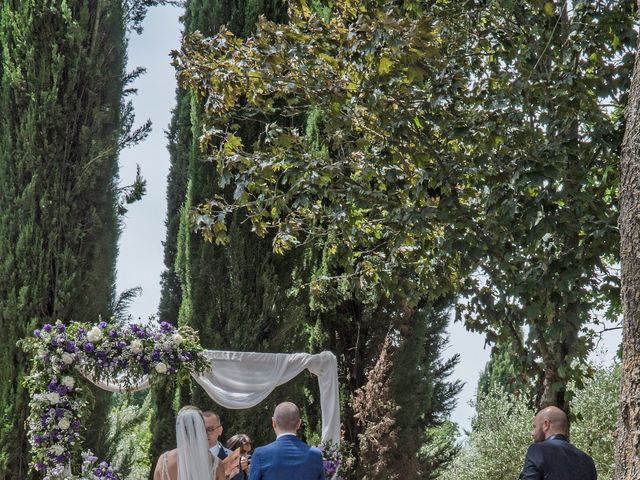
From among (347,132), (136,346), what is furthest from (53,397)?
(347,132)

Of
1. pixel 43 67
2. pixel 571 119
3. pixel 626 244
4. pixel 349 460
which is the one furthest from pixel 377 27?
pixel 349 460

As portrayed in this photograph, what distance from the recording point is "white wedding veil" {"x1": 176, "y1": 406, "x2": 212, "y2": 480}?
816cm

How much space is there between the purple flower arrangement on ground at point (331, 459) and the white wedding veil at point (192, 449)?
117 inches

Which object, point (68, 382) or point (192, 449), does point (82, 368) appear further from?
point (192, 449)

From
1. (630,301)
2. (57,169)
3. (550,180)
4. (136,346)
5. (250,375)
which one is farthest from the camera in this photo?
(57,169)

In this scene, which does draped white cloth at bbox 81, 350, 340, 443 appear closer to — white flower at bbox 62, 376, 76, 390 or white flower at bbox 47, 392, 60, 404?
white flower at bbox 62, 376, 76, 390

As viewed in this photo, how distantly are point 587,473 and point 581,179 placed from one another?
10.7 ft

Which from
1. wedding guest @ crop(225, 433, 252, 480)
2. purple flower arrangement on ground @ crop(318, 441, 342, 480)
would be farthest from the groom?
purple flower arrangement on ground @ crop(318, 441, 342, 480)

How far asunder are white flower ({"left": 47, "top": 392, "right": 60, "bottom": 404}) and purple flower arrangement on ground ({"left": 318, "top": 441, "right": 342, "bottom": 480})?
3.14m

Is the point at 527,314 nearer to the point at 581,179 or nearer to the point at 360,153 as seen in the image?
the point at 581,179

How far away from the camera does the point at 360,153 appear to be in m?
11.9

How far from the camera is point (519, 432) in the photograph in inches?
659

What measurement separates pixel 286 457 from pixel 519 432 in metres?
10.9

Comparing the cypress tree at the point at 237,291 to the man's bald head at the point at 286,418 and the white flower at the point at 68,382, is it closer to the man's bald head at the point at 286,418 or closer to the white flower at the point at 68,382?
the white flower at the point at 68,382
